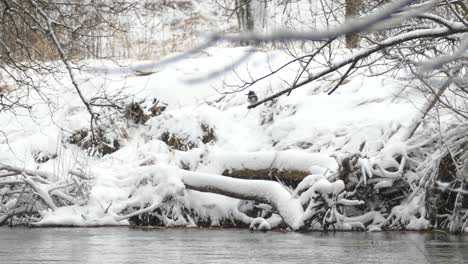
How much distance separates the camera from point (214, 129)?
14.1 meters

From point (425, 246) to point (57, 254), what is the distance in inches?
120

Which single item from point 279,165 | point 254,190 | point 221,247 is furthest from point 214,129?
point 221,247

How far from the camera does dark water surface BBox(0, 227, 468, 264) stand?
19.7 feet

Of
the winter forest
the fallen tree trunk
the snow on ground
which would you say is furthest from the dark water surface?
the snow on ground

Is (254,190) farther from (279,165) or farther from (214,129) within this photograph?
(214,129)

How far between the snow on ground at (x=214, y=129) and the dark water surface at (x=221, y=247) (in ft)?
4.32

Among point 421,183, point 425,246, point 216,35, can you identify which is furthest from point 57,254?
point 216,35

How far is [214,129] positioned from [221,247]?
7.19m

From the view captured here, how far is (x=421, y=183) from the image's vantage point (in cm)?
920

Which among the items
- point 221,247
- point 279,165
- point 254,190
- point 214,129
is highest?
point 214,129

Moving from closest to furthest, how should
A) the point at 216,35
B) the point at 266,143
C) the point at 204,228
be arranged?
the point at 216,35 < the point at 204,228 < the point at 266,143

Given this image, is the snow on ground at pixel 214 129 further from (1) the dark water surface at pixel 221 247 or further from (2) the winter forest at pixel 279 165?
(1) the dark water surface at pixel 221 247

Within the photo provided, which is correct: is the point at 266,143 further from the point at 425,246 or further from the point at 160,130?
the point at 425,246

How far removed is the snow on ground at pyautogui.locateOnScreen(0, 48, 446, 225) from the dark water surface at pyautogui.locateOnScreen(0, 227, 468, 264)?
1.32 m
